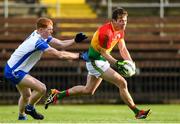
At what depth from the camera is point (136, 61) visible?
2698 cm

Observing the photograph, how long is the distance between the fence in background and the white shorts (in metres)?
9.04

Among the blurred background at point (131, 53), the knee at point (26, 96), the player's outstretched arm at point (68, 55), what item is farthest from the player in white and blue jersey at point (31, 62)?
the blurred background at point (131, 53)

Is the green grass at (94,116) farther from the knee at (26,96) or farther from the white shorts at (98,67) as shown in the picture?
the white shorts at (98,67)

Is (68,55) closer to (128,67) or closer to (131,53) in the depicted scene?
(128,67)

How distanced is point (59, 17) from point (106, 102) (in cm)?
306

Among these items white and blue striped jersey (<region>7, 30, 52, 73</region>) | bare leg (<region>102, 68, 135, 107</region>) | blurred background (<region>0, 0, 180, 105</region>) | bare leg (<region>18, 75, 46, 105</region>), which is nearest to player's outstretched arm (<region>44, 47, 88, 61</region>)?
white and blue striped jersey (<region>7, 30, 52, 73</region>)

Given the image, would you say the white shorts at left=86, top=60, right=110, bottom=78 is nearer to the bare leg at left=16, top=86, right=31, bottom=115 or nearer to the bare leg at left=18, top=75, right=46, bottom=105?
the bare leg at left=18, top=75, right=46, bottom=105

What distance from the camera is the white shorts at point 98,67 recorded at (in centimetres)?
1720

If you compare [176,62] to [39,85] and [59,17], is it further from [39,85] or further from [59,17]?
[39,85]

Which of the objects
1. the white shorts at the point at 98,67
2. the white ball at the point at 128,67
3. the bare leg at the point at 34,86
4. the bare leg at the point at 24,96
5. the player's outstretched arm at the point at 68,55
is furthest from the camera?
the white shorts at the point at 98,67

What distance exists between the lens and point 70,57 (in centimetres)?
1564

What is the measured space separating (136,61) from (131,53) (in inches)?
12.4

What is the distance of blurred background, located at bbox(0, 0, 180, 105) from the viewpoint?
26.6m

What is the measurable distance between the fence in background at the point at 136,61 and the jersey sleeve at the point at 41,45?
32.5 ft
